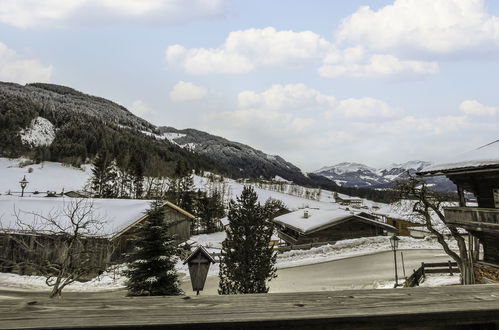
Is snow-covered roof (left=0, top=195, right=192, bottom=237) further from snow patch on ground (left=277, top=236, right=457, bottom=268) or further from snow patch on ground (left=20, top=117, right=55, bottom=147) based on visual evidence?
snow patch on ground (left=20, top=117, right=55, bottom=147)

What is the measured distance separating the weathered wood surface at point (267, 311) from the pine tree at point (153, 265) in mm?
13886

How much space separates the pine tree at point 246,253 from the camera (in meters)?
16.0

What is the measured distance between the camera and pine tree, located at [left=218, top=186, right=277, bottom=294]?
1597cm

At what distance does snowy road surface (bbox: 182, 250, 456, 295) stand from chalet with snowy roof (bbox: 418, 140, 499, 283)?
21.1 ft

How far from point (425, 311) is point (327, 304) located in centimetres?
39

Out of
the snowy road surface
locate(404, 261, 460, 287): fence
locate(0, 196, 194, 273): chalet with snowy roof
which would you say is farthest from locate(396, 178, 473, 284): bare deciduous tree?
locate(0, 196, 194, 273): chalet with snowy roof

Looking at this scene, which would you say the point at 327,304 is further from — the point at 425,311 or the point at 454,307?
the point at 454,307

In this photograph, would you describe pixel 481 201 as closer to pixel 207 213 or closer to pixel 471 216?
pixel 471 216

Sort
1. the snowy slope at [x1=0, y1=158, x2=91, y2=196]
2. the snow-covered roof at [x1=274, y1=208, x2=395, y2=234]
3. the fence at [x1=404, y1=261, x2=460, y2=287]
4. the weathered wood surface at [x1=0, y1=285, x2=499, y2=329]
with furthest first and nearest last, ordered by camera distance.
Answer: the snowy slope at [x1=0, y1=158, x2=91, y2=196]
the snow-covered roof at [x1=274, y1=208, x2=395, y2=234]
the fence at [x1=404, y1=261, x2=460, y2=287]
the weathered wood surface at [x1=0, y1=285, x2=499, y2=329]

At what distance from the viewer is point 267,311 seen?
3.94 ft

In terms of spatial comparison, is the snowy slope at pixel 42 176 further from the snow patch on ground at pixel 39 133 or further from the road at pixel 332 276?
the road at pixel 332 276

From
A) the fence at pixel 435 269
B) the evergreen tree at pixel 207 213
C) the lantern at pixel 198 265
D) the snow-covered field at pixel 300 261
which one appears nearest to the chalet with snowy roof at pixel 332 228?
the snow-covered field at pixel 300 261

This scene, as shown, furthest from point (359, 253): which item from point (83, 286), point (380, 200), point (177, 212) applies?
point (380, 200)

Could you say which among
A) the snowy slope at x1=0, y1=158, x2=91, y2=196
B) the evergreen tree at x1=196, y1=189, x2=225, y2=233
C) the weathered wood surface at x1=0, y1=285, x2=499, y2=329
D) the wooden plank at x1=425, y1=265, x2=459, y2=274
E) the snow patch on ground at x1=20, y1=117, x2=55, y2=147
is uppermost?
→ the snow patch on ground at x1=20, y1=117, x2=55, y2=147
